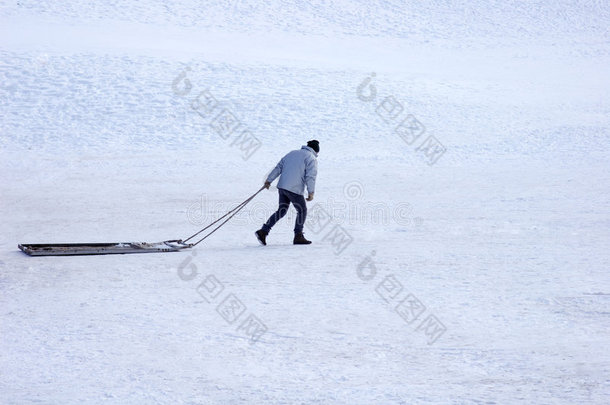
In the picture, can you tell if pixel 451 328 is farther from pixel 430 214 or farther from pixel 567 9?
pixel 567 9

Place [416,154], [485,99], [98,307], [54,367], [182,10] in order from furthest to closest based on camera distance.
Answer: [182,10]
[485,99]
[416,154]
[98,307]
[54,367]

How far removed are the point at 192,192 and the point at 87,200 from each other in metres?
1.92

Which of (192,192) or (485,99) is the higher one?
(485,99)

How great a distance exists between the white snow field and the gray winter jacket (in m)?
0.77

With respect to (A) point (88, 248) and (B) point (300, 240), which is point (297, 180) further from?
(A) point (88, 248)

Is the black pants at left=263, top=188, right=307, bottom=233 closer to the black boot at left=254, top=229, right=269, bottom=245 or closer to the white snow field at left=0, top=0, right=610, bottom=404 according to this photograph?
the black boot at left=254, top=229, right=269, bottom=245

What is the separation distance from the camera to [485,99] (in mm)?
24469

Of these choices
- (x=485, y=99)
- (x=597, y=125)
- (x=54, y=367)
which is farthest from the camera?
(x=485, y=99)

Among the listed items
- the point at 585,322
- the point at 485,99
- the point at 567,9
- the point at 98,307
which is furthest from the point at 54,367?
the point at 567,9

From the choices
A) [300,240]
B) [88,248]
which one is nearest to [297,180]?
[300,240]

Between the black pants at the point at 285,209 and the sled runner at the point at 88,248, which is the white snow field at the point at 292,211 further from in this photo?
the black pants at the point at 285,209

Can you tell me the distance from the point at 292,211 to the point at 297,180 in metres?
3.18

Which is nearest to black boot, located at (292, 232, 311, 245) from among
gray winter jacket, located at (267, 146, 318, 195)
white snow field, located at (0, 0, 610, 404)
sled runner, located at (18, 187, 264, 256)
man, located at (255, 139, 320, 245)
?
man, located at (255, 139, 320, 245)

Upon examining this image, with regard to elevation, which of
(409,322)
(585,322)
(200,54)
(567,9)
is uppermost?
(567,9)
